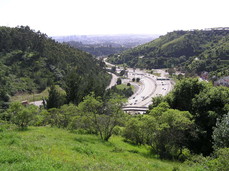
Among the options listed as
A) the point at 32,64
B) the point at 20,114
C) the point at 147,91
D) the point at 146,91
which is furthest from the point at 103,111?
the point at 147,91

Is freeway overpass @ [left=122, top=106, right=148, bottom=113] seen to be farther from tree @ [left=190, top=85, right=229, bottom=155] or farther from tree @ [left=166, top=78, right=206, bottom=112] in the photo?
tree @ [left=190, top=85, right=229, bottom=155]

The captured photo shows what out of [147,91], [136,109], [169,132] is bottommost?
[147,91]

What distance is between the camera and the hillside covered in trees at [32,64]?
7388cm

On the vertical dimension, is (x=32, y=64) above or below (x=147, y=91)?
above

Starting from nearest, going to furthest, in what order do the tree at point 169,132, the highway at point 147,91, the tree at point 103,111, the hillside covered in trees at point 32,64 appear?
the tree at point 169,132 < the tree at point 103,111 < the hillside covered in trees at point 32,64 < the highway at point 147,91

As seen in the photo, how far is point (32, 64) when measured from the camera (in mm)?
89562

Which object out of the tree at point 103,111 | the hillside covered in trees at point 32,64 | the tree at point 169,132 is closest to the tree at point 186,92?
the tree at point 169,132

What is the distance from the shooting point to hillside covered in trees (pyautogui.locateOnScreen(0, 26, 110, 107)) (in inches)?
2908

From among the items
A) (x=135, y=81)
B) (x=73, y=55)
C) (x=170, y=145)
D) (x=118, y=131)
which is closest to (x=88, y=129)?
(x=118, y=131)

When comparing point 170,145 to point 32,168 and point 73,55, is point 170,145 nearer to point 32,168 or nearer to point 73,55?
point 32,168

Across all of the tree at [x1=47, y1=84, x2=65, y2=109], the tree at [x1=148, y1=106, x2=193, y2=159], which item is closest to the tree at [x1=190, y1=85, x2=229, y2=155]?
the tree at [x1=148, y1=106, x2=193, y2=159]

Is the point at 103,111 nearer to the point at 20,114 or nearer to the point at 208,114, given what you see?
the point at 20,114

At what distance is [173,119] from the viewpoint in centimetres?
1716

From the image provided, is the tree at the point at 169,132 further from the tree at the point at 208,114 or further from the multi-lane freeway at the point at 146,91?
the multi-lane freeway at the point at 146,91
